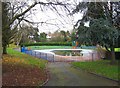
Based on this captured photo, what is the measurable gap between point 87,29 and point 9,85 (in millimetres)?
8937

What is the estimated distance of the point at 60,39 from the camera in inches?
2598

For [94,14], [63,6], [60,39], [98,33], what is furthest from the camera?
[60,39]

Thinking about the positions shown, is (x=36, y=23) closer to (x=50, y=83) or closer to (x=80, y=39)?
(x=50, y=83)

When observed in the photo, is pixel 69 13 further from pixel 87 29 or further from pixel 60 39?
pixel 60 39

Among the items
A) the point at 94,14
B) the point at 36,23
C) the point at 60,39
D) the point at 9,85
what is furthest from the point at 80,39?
the point at 60,39

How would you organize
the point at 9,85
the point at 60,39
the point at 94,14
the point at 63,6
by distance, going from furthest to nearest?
1. the point at 60,39
2. the point at 94,14
3. the point at 63,6
4. the point at 9,85

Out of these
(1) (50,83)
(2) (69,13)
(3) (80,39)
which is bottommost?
(1) (50,83)

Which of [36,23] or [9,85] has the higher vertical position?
[36,23]

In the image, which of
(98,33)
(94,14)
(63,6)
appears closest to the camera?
(63,6)

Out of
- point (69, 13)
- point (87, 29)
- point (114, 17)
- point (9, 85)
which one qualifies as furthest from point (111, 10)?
point (9, 85)

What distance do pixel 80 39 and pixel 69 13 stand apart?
260 inches

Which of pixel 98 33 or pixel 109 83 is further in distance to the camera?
pixel 98 33

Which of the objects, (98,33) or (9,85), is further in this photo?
(98,33)

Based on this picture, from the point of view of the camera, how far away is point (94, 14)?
18.4 metres
